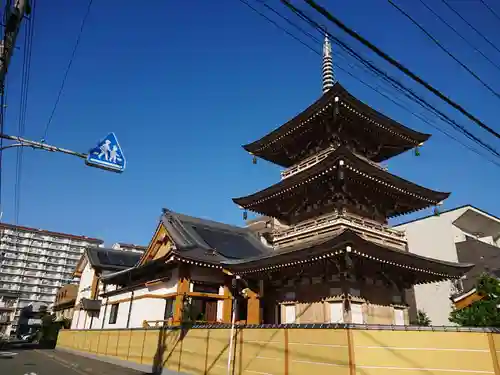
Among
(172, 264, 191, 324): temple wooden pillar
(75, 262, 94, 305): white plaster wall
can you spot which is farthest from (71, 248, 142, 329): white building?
(172, 264, 191, 324): temple wooden pillar

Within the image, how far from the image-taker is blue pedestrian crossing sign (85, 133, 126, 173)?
8359 mm

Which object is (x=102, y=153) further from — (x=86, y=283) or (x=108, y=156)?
(x=86, y=283)

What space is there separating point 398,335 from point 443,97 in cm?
543

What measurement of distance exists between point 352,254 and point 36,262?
121713mm

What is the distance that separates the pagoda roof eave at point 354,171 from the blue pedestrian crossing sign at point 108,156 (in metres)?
8.54

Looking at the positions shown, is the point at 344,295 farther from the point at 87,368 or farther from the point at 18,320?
the point at 18,320

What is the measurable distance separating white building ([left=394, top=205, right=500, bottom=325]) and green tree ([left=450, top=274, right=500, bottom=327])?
7289 millimetres

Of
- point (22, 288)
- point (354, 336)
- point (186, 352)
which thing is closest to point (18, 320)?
point (22, 288)

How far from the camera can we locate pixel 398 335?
26.1 feet

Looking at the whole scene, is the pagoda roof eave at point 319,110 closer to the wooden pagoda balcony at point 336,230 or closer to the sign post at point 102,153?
the wooden pagoda balcony at point 336,230

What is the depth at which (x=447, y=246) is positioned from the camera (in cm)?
2681

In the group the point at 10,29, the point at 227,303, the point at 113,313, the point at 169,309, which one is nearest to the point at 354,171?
the point at 227,303

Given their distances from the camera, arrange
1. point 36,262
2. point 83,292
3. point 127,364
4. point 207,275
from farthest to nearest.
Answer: point 36,262 < point 83,292 < point 207,275 < point 127,364

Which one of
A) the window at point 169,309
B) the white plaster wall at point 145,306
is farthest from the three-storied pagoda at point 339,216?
the white plaster wall at point 145,306
